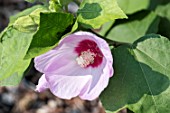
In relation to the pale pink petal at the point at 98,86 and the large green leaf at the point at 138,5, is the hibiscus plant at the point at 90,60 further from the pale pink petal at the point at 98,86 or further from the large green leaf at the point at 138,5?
the large green leaf at the point at 138,5

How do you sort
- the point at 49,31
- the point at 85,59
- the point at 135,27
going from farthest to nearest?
the point at 135,27 → the point at 85,59 → the point at 49,31

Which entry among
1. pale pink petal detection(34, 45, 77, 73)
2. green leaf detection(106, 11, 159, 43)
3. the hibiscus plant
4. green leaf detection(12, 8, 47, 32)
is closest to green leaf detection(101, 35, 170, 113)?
the hibiscus plant

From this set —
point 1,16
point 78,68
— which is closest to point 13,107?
point 1,16

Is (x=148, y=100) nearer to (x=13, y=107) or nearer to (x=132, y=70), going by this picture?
(x=132, y=70)

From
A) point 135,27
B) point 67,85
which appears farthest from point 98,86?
point 135,27

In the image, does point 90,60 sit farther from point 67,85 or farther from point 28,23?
point 28,23
